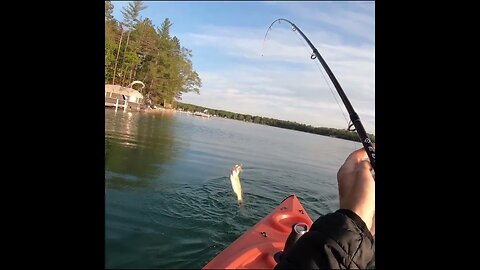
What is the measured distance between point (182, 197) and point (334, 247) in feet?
12.9

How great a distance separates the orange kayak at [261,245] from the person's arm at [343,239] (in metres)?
0.42

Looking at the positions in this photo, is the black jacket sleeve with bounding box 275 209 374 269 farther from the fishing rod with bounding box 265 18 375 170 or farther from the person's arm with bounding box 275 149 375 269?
the fishing rod with bounding box 265 18 375 170

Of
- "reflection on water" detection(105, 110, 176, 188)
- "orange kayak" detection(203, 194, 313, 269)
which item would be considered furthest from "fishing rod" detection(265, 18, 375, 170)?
"reflection on water" detection(105, 110, 176, 188)

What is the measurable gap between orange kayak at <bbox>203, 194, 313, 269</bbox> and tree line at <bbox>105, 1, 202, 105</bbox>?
6457mm

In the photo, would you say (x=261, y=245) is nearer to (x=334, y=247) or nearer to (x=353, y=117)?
(x=334, y=247)

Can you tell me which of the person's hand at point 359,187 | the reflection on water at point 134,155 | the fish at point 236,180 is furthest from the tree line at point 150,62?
the person's hand at point 359,187

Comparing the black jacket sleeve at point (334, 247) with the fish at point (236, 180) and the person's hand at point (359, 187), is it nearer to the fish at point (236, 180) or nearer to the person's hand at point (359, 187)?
the person's hand at point (359, 187)

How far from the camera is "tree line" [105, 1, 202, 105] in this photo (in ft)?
33.6

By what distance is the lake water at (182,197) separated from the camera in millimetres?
3261

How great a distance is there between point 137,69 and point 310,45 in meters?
9.72

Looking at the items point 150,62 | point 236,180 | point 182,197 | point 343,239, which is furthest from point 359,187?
point 150,62
